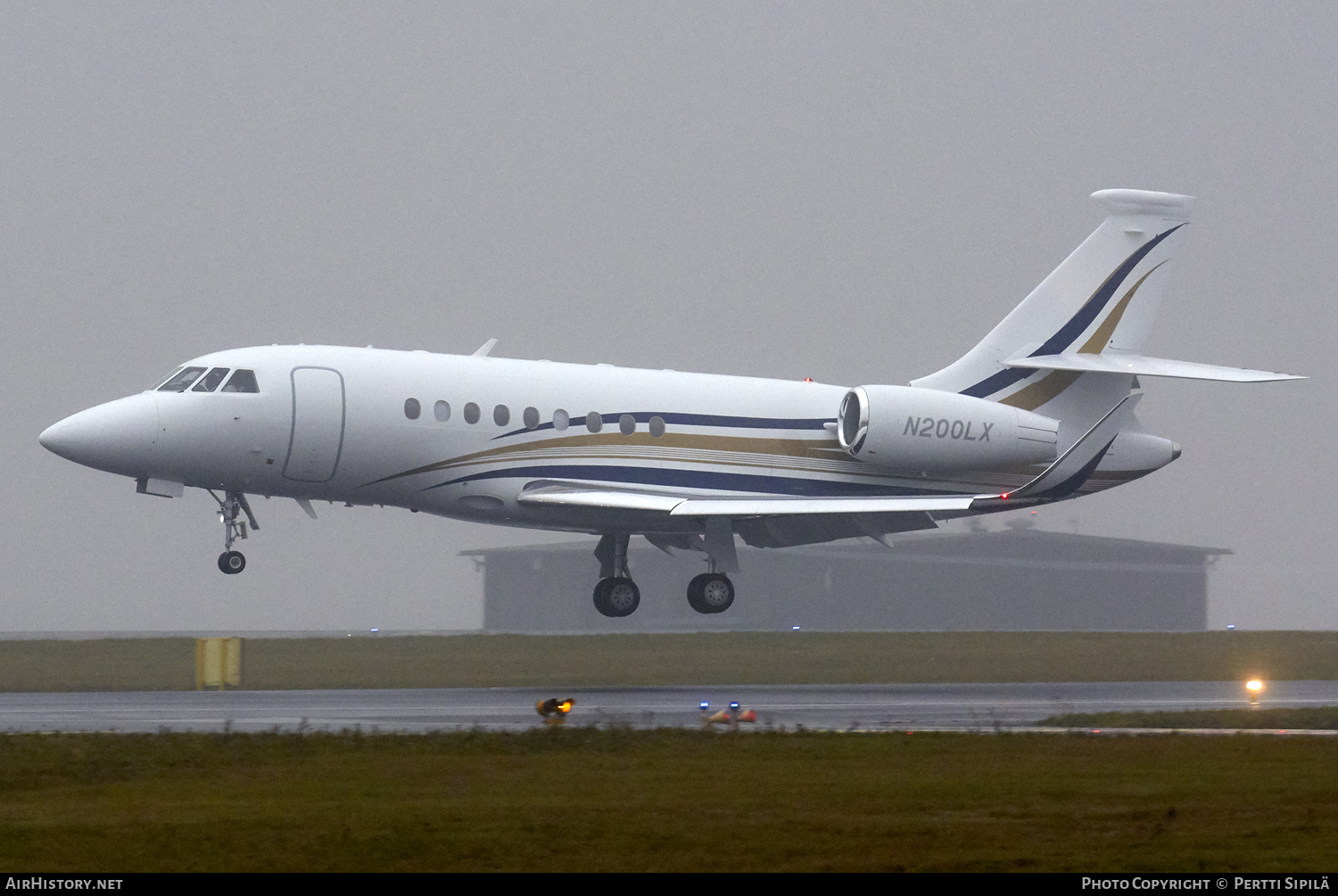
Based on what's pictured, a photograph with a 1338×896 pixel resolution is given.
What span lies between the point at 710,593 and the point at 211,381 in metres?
10.2

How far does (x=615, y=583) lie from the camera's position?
33594 mm

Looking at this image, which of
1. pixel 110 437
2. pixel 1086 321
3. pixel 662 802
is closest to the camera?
pixel 662 802

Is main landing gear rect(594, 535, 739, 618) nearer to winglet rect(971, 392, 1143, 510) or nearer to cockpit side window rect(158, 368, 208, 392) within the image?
winglet rect(971, 392, 1143, 510)

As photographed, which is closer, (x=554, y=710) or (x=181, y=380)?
(x=554, y=710)

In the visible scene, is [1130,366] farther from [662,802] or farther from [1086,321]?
[662,802]

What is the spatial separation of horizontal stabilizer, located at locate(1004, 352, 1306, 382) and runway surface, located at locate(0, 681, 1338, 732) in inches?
237

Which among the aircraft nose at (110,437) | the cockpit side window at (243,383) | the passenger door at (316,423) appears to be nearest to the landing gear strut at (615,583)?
the passenger door at (316,423)

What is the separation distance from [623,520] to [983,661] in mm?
8823

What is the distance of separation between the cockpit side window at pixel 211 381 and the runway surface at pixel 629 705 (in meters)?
5.09

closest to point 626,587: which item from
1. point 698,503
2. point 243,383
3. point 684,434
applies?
point 698,503

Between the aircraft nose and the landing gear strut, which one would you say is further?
the landing gear strut

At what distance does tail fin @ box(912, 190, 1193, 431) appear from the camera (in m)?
35.3

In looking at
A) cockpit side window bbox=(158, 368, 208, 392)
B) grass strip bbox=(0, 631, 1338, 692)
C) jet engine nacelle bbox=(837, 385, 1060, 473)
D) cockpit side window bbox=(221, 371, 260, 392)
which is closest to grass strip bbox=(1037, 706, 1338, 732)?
grass strip bbox=(0, 631, 1338, 692)

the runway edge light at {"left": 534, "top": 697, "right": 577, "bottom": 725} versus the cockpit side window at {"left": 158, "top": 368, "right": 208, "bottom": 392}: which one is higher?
the cockpit side window at {"left": 158, "top": 368, "right": 208, "bottom": 392}
